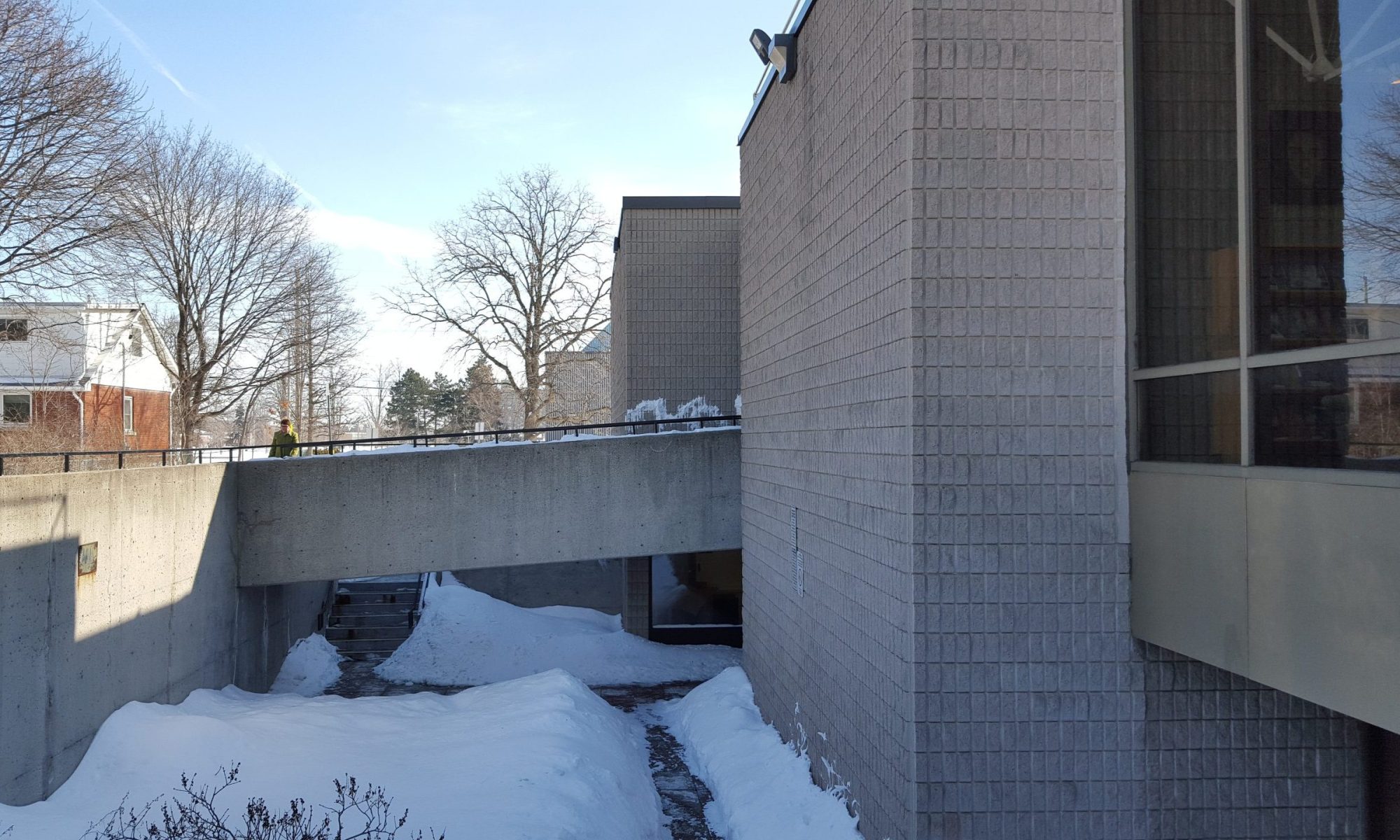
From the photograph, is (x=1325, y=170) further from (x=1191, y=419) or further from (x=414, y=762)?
(x=414, y=762)

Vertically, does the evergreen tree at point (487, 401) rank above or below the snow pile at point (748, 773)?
above

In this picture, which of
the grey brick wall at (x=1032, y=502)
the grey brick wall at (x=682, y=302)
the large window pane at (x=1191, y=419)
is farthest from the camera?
the grey brick wall at (x=682, y=302)

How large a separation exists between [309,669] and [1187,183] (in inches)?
676

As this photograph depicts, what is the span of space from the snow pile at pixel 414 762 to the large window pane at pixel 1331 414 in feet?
19.1

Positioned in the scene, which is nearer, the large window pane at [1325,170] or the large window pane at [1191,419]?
the large window pane at [1325,170]

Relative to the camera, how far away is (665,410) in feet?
59.8

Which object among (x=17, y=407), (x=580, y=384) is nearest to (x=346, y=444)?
(x=17, y=407)

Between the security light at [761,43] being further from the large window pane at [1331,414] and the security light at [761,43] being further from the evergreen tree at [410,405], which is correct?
the evergreen tree at [410,405]

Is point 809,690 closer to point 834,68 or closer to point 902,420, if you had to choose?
point 902,420

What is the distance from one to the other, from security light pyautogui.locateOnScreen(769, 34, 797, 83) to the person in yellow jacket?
32.4ft

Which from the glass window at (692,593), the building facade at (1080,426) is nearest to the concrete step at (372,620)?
the glass window at (692,593)

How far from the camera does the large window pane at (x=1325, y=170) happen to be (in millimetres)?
4121

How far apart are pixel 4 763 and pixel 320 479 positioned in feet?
22.1

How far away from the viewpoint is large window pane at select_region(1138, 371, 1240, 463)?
5129 mm
